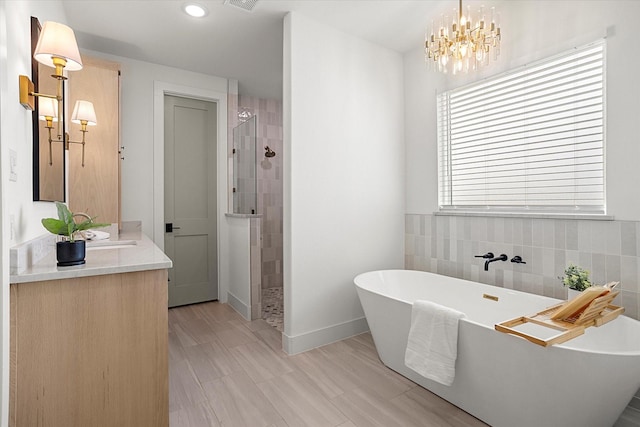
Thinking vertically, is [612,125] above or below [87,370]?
above

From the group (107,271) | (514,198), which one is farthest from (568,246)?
(107,271)

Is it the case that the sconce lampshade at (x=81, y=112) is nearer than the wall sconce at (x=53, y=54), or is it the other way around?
the wall sconce at (x=53, y=54)

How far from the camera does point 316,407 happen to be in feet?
6.37

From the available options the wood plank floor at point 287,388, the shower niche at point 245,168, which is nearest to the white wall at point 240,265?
the shower niche at point 245,168

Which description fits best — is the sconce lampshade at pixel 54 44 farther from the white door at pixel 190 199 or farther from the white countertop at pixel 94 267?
the white door at pixel 190 199

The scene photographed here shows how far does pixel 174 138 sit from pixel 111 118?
824 millimetres

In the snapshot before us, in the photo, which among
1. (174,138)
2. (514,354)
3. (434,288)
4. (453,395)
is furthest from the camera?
(174,138)

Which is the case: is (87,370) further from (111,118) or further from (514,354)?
(111,118)

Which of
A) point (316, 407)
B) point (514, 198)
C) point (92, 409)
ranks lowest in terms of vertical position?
point (316, 407)

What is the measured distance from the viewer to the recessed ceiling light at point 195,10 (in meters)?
2.53

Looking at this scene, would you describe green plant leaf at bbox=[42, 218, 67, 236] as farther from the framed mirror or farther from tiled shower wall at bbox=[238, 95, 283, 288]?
tiled shower wall at bbox=[238, 95, 283, 288]

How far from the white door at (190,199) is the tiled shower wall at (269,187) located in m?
0.76

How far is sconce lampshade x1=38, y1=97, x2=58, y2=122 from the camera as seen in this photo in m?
1.81

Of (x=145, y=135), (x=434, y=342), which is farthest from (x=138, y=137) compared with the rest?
(x=434, y=342)
